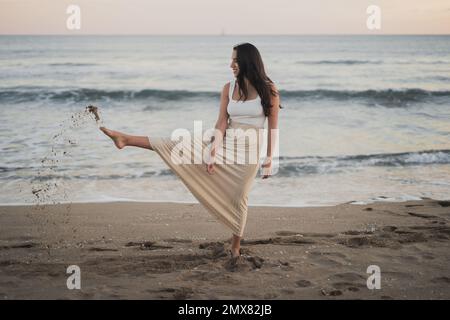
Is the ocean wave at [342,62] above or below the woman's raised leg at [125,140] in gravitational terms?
above

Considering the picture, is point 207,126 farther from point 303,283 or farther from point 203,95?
point 303,283

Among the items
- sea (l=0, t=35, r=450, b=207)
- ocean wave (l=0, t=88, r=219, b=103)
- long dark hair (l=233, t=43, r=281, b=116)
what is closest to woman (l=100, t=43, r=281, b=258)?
long dark hair (l=233, t=43, r=281, b=116)

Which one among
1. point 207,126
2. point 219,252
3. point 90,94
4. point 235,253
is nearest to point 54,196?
point 219,252

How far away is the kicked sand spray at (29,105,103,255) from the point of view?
511 centimetres

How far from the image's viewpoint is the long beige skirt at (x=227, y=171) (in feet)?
14.0

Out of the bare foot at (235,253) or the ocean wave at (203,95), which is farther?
the ocean wave at (203,95)

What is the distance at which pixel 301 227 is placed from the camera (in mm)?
5531

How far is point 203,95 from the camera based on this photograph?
19.1 m

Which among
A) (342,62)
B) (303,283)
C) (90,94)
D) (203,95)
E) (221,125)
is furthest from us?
(342,62)

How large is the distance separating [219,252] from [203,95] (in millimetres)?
14950

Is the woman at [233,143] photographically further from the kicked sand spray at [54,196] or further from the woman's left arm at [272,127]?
the kicked sand spray at [54,196]

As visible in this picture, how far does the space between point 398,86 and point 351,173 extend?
42.5 feet

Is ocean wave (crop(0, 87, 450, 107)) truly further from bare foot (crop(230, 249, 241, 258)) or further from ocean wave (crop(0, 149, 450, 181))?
bare foot (crop(230, 249, 241, 258))

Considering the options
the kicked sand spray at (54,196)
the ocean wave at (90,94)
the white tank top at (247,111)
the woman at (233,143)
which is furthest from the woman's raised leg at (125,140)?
the ocean wave at (90,94)
